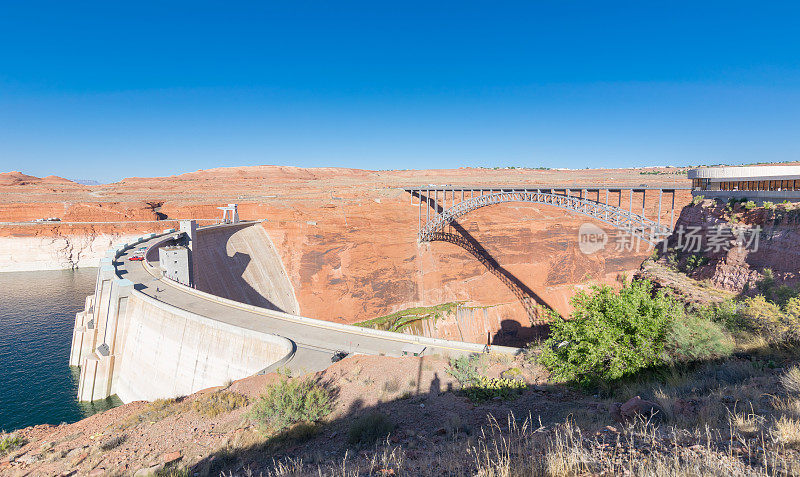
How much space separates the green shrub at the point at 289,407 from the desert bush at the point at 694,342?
903cm

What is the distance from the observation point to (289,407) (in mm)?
8781

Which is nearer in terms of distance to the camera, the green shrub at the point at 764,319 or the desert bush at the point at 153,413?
the green shrub at the point at 764,319

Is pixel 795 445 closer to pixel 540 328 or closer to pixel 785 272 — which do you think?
pixel 785 272

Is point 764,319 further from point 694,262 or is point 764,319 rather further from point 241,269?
point 241,269

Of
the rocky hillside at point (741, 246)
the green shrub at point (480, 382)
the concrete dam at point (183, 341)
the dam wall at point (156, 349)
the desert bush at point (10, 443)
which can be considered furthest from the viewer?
the dam wall at point (156, 349)

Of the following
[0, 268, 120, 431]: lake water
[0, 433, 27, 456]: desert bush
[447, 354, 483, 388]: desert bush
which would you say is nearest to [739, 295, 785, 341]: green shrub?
[447, 354, 483, 388]: desert bush

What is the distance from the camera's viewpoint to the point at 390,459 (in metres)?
6.04

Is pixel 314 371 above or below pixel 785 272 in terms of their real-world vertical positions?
below

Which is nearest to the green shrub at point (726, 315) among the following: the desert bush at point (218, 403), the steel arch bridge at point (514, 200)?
the desert bush at point (218, 403)

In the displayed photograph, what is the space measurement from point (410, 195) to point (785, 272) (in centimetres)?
3443

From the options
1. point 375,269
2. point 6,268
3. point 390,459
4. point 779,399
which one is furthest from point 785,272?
point 6,268

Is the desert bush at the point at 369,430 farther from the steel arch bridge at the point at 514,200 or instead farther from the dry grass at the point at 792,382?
the steel arch bridge at the point at 514,200

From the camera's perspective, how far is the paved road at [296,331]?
14328mm

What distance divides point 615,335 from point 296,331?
1281 centimetres
